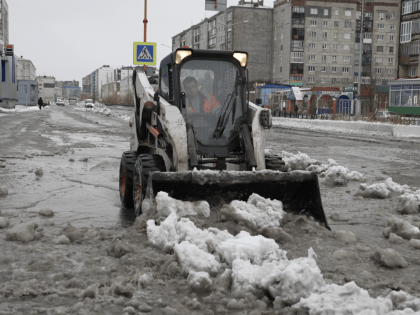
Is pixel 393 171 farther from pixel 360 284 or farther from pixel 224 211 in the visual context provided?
pixel 360 284

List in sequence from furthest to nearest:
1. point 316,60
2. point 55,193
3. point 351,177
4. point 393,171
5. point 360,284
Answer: point 316,60 < point 393,171 < point 351,177 < point 55,193 < point 360,284

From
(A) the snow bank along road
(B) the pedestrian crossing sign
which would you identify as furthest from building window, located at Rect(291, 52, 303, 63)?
(A) the snow bank along road

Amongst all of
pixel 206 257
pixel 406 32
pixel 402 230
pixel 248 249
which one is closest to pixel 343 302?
pixel 248 249

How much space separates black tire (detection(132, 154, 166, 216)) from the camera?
5773 mm

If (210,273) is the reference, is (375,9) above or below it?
above

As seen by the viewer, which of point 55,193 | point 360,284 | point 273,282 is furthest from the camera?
point 55,193

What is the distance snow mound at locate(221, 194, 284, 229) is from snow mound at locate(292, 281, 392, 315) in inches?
63.9

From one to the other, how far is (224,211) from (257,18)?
91.2m

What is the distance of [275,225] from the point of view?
198 inches

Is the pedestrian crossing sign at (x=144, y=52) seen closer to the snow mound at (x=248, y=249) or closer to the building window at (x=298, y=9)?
the snow mound at (x=248, y=249)

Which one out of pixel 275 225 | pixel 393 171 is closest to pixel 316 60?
pixel 393 171

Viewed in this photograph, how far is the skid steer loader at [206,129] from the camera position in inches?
228

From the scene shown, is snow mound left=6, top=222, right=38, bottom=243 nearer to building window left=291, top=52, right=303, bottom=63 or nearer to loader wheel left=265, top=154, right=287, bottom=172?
loader wheel left=265, top=154, right=287, bottom=172

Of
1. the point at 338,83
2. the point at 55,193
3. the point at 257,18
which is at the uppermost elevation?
the point at 257,18
